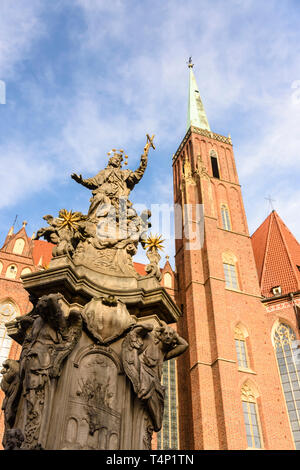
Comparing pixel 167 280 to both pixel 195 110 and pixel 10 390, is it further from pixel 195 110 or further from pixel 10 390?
pixel 10 390

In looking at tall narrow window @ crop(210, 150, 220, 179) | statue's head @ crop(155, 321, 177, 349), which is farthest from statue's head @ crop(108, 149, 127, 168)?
tall narrow window @ crop(210, 150, 220, 179)

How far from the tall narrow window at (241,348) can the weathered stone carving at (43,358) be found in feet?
47.9

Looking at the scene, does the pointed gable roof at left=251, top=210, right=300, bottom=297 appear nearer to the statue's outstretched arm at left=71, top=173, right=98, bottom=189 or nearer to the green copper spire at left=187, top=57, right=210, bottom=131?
the green copper spire at left=187, top=57, right=210, bottom=131

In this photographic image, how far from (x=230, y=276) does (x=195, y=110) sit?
17102 mm

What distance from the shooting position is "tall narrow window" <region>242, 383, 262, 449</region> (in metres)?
15.6

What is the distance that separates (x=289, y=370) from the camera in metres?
17.7

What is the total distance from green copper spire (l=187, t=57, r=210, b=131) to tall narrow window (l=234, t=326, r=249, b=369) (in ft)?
55.2

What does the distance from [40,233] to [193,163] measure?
21.9m

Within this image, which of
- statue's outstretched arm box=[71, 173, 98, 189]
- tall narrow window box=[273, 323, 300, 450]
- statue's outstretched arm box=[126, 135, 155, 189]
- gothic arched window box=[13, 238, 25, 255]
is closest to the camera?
statue's outstretched arm box=[71, 173, 98, 189]

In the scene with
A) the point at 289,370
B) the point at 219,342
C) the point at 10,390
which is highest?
the point at 219,342

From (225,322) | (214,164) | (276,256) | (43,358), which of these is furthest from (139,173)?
(214,164)

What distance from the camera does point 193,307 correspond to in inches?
748
